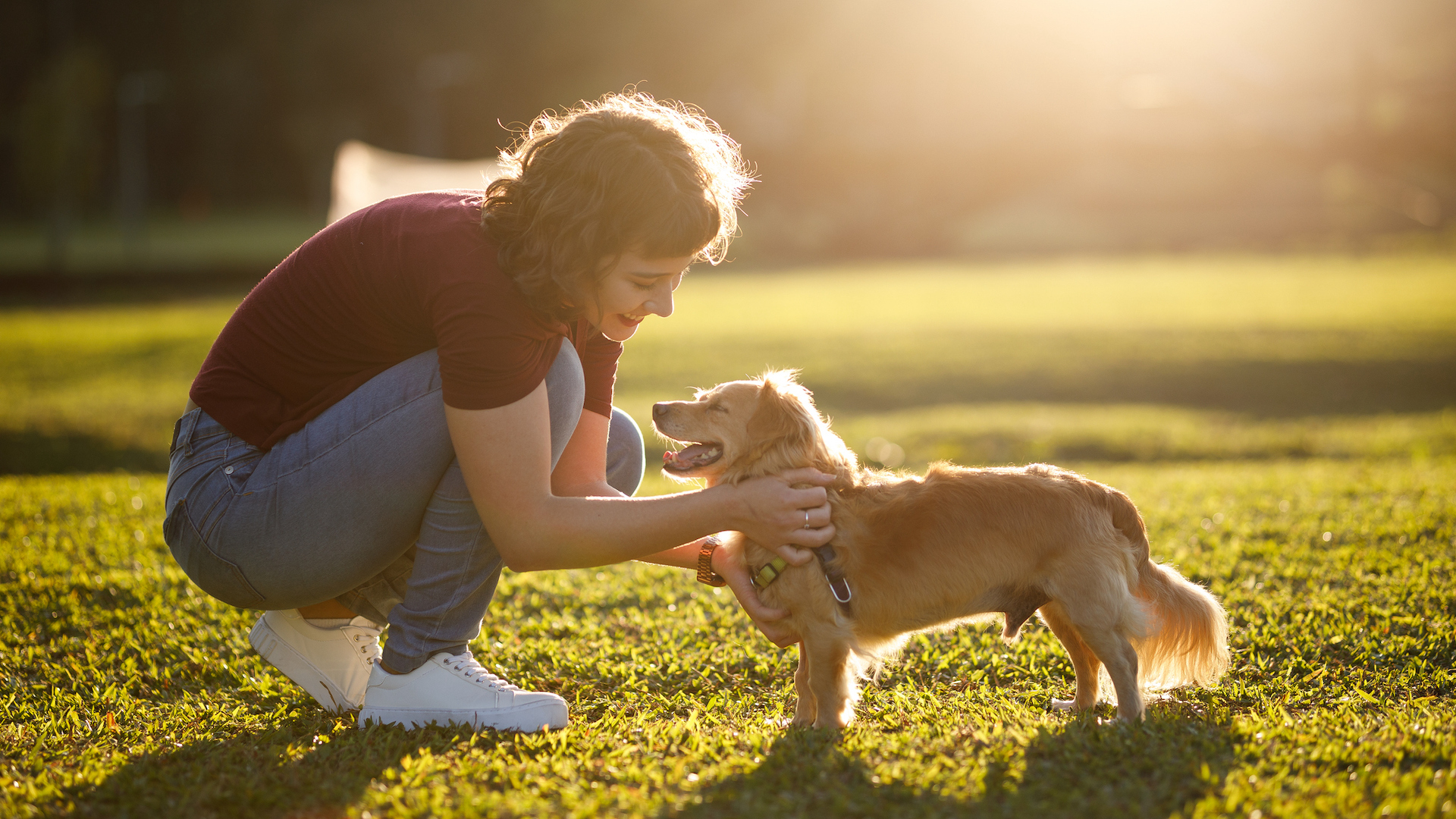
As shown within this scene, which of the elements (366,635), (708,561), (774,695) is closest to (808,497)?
(708,561)

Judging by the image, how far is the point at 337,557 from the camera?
278cm

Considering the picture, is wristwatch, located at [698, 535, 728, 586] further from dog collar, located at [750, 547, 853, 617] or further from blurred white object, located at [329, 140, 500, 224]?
blurred white object, located at [329, 140, 500, 224]

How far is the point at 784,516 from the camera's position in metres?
2.80

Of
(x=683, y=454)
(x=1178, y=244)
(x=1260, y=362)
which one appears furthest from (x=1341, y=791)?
(x=1178, y=244)

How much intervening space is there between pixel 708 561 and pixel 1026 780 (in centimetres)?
118

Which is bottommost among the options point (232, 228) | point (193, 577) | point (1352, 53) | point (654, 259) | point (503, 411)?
point (232, 228)

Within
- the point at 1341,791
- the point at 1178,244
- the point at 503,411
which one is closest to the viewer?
the point at 1341,791

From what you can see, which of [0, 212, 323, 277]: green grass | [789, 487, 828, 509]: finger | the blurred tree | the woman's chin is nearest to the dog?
[789, 487, 828, 509]: finger

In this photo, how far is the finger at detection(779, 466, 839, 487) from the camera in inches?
120

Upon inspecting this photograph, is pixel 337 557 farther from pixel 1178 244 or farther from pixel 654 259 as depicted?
pixel 1178 244

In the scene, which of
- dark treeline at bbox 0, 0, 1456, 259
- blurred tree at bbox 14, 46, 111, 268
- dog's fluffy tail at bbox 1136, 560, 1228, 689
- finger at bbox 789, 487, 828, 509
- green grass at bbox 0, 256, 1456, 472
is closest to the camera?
finger at bbox 789, 487, 828, 509

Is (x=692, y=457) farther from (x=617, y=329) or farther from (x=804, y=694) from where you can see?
(x=804, y=694)

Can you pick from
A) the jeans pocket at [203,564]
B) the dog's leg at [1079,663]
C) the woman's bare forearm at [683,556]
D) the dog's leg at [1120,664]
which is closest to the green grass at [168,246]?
the jeans pocket at [203,564]

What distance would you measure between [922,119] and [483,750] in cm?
5157
